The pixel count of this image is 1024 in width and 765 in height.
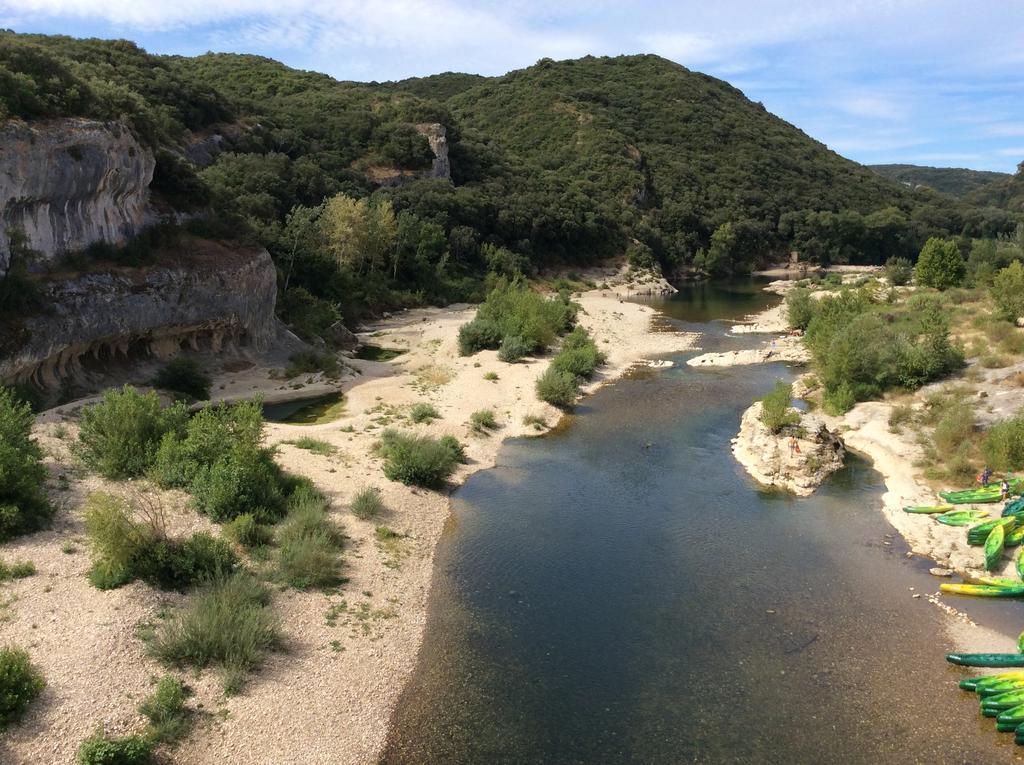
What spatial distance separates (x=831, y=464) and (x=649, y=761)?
19166 mm

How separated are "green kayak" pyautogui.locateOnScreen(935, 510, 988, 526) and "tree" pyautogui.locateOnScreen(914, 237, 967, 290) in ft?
159

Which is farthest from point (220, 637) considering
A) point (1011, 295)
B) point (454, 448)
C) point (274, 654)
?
point (1011, 295)

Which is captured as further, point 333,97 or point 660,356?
point 333,97

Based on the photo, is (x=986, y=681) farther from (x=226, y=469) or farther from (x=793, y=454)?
(x=226, y=469)

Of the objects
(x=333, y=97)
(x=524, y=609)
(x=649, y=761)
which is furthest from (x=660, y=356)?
(x=333, y=97)

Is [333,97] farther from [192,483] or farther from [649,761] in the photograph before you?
[649,761]

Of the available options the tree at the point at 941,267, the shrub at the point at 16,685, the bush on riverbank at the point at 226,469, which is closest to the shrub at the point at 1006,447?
the bush on riverbank at the point at 226,469

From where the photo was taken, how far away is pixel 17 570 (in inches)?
657

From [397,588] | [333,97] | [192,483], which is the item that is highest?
[333,97]

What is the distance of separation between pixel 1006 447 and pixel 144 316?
37425 mm

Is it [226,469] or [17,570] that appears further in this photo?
[226,469]

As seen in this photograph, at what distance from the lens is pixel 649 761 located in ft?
44.4

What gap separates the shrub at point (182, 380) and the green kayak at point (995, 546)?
32.5 meters

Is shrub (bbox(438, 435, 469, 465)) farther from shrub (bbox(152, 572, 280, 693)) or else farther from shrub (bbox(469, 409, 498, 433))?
shrub (bbox(152, 572, 280, 693))
